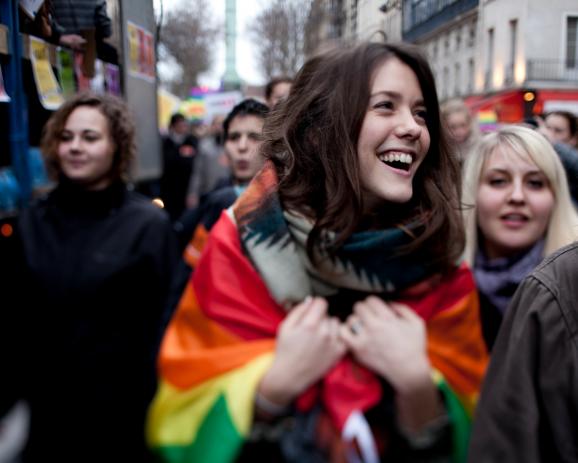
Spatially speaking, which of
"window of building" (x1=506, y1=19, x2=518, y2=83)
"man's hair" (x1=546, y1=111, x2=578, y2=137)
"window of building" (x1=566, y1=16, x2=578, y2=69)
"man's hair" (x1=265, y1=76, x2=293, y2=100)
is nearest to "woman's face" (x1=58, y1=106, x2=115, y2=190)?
"man's hair" (x1=265, y1=76, x2=293, y2=100)

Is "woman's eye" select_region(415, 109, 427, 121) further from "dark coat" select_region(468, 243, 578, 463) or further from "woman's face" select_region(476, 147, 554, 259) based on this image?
"woman's face" select_region(476, 147, 554, 259)

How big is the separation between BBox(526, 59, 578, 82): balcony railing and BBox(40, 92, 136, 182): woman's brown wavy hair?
1.64 m

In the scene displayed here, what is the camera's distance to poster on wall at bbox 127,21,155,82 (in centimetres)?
291

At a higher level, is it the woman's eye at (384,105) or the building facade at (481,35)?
the building facade at (481,35)

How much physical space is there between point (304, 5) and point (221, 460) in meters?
1.60

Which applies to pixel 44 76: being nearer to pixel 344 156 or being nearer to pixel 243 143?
pixel 243 143

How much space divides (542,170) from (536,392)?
3.60ft

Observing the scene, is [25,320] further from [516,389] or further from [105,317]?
[516,389]

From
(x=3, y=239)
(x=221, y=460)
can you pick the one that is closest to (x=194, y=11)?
(x=3, y=239)

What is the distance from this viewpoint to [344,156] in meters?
1.54

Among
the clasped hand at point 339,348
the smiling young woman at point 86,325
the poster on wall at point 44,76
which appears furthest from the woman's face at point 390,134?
the poster on wall at point 44,76

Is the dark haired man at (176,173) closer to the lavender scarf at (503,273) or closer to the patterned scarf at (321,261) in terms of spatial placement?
the lavender scarf at (503,273)

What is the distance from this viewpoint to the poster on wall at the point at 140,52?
2.91m

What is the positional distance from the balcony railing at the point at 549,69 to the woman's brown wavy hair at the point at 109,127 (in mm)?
1637
